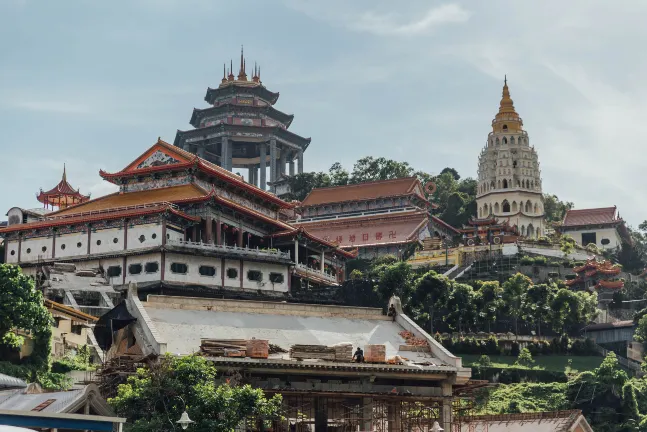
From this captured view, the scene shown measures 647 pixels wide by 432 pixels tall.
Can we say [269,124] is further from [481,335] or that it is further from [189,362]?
[189,362]

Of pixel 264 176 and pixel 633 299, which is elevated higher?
pixel 264 176

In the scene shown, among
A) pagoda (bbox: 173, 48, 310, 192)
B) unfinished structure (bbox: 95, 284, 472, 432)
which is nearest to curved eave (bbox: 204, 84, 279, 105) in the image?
pagoda (bbox: 173, 48, 310, 192)

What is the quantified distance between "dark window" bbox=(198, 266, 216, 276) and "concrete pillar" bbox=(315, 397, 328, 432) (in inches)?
1771

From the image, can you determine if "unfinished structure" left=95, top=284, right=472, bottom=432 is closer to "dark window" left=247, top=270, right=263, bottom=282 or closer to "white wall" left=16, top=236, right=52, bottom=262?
"dark window" left=247, top=270, right=263, bottom=282

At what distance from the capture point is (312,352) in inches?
2199

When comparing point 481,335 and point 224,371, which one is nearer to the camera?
point 224,371

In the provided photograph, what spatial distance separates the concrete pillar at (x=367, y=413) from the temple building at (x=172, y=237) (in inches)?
1584

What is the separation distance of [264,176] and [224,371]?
363 feet

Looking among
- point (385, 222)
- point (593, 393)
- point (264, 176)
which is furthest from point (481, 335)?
point (264, 176)

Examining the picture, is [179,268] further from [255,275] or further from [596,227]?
[596,227]

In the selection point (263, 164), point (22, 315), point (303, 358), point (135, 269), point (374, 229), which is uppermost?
point (263, 164)

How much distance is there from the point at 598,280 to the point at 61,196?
53.3 m

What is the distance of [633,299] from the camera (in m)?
128

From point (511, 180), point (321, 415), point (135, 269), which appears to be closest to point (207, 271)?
point (135, 269)
